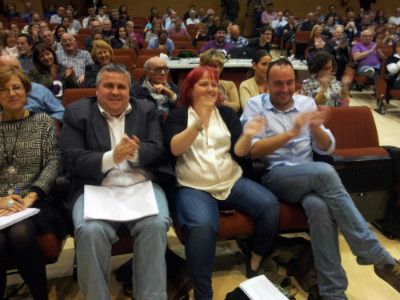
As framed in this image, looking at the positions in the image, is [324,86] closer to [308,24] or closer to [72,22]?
[308,24]

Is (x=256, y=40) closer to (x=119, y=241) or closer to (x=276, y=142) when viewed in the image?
(x=276, y=142)

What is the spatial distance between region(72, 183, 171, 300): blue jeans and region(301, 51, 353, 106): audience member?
1601 millimetres

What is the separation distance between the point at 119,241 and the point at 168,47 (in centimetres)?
458

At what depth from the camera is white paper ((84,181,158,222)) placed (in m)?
1.40

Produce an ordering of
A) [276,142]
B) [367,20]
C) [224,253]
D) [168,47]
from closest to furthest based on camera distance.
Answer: [276,142]
[224,253]
[168,47]
[367,20]

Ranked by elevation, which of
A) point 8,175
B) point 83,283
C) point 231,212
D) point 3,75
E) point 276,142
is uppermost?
point 3,75

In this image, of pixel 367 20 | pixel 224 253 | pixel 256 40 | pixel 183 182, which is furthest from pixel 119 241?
pixel 367 20

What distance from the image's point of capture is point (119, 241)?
4.94 ft

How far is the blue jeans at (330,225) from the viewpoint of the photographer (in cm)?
150

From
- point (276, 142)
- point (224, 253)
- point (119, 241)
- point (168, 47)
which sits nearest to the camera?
point (119, 241)

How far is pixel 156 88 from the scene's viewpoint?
2385 millimetres

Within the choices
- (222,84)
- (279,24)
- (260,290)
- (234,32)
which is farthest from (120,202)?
(279,24)

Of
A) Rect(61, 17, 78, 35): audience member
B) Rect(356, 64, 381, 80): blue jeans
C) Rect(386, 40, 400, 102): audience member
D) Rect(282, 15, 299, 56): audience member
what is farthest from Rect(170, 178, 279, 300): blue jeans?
Rect(61, 17, 78, 35): audience member

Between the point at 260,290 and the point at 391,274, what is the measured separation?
2.45 feet
